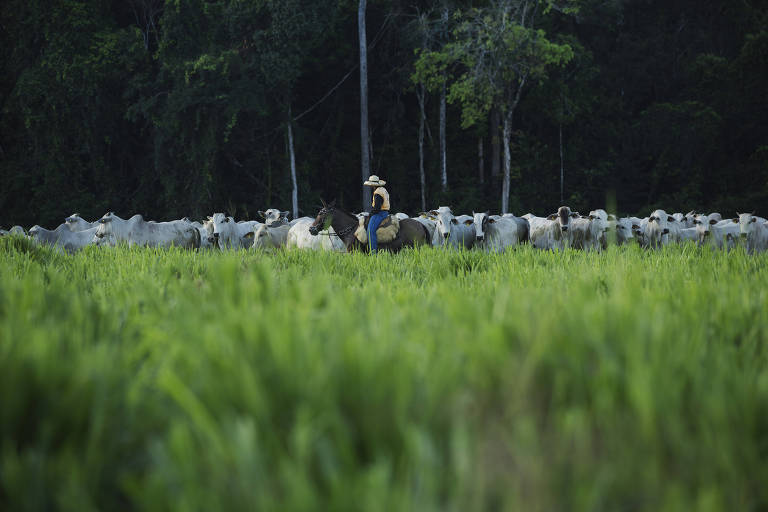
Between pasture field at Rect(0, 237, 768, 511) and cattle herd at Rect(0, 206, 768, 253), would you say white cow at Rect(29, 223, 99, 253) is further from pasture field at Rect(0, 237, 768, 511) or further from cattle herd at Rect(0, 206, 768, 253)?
pasture field at Rect(0, 237, 768, 511)

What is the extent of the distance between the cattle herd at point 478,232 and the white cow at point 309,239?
0.03m

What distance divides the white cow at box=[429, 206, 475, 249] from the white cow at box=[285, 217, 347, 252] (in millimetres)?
2575

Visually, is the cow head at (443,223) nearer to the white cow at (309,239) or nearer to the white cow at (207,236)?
the white cow at (309,239)

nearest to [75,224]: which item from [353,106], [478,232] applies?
[478,232]

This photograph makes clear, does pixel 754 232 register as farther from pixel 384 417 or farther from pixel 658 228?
pixel 384 417

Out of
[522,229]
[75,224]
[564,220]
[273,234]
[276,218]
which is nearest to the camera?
[564,220]

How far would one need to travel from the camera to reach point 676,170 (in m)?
31.6

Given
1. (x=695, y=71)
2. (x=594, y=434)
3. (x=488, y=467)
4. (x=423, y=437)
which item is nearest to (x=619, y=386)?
(x=594, y=434)

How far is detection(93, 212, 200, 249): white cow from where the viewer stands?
14.7 metres

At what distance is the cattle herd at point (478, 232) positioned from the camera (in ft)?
46.8

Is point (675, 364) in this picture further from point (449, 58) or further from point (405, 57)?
point (405, 57)

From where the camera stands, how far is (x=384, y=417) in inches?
47.0

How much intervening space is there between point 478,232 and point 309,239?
14.4 feet

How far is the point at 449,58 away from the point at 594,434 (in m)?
25.6
